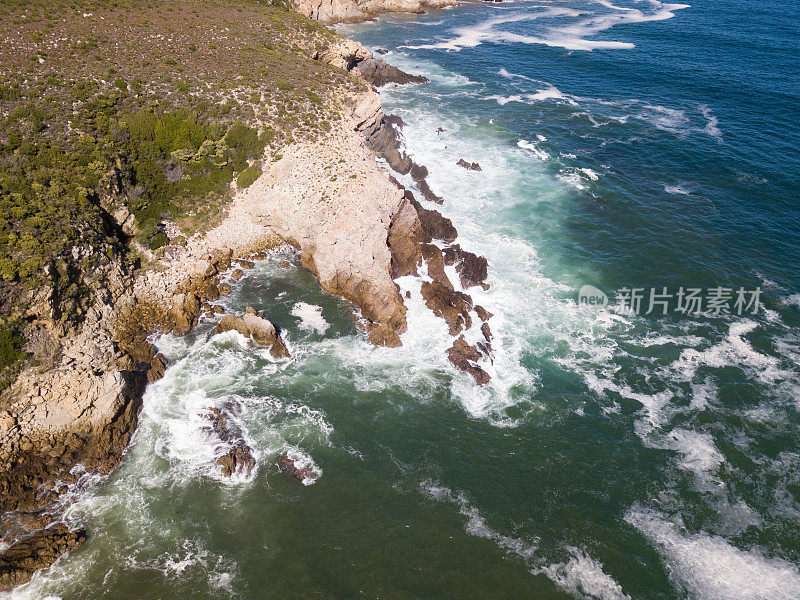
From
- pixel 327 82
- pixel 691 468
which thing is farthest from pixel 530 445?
pixel 327 82

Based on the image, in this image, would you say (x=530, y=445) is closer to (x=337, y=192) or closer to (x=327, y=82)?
(x=337, y=192)

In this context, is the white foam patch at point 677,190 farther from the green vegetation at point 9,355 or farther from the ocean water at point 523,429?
the green vegetation at point 9,355

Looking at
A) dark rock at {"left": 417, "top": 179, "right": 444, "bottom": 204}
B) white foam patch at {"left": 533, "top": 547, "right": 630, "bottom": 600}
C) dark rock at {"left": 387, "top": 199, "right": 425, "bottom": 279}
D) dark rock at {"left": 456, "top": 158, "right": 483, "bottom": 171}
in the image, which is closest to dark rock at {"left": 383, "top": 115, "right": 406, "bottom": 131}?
dark rock at {"left": 456, "top": 158, "right": 483, "bottom": 171}

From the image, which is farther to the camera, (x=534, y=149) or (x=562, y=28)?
(x=562, y=28)

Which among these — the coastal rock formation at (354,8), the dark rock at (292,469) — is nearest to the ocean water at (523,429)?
the dark rock at (292,469)

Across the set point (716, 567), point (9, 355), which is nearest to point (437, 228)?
point (716, 567)

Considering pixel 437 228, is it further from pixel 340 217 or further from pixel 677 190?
pixel 677 190
